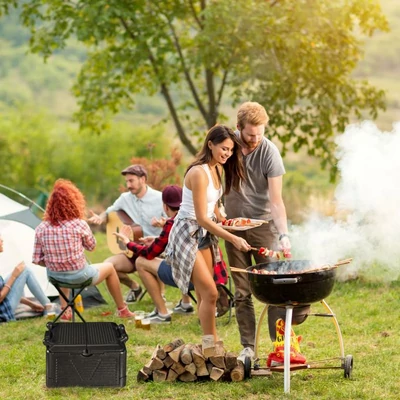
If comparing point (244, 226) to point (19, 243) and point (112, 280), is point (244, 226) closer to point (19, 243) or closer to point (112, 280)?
point (112, 280)

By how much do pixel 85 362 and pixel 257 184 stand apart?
1.42 m

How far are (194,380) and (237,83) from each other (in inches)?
282

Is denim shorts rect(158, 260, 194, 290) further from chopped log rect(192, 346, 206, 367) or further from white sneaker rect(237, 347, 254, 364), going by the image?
chopped log rect(192, 346, 206, 367)

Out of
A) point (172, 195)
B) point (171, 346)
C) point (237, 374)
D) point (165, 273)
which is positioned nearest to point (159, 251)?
point (165, 273)

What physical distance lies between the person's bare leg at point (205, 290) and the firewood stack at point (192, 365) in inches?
6.9

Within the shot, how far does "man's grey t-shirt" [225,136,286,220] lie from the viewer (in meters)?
4.40

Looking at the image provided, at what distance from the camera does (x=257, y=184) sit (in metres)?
4.46

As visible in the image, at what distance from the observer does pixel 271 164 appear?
439cm

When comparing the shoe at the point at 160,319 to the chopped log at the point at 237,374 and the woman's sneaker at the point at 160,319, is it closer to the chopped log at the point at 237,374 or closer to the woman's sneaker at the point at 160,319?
the woman's sneaker at the point at 160,319

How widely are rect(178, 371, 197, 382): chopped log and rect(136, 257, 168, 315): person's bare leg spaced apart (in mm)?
1677

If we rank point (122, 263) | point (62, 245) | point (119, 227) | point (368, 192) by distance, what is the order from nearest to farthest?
point (368, 192)
point (62, 245)
point (122, 263)
point (119, 227)

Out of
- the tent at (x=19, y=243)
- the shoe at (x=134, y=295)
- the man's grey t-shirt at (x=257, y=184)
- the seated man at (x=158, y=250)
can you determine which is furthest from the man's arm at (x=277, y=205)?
the tent at (x=19, y=243)

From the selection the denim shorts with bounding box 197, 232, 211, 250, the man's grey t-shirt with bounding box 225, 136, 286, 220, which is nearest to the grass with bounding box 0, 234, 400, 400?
the denim shorts with bounding box 197, 232, 211, 250

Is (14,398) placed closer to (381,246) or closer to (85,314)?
(85,314)
